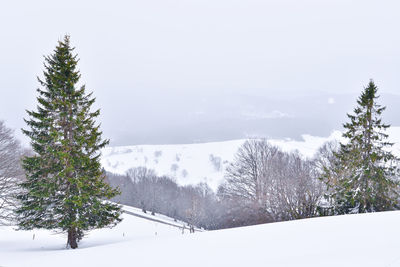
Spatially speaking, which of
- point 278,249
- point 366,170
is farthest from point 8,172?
point 366,170

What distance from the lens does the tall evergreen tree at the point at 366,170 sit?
2078 cm

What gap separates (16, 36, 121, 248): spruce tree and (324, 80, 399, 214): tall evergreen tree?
656 inches

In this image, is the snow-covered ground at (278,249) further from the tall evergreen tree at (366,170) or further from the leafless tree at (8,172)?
the tall evergreen tree at (366,170)

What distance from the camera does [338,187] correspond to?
72.0ft

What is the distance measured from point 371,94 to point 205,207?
46642 millimetres

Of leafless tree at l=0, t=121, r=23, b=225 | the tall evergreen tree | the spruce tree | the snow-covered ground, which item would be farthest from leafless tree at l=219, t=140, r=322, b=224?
leafless tree at l=0, t=121, r=23, b=225

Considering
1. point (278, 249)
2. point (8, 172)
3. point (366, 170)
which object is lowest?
point (278, 249)

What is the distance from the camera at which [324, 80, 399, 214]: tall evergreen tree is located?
68.2ft

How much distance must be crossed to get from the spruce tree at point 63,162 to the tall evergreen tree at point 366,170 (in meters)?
16.7

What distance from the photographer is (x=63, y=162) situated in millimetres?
14688

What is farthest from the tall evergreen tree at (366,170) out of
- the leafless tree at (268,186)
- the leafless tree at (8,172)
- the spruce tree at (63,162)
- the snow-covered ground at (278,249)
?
the leafless tree at (8,172)

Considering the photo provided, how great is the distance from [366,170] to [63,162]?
20131 mm

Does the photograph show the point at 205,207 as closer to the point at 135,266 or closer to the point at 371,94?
the point at 371,94

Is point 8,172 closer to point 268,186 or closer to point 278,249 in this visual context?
point 278,249
